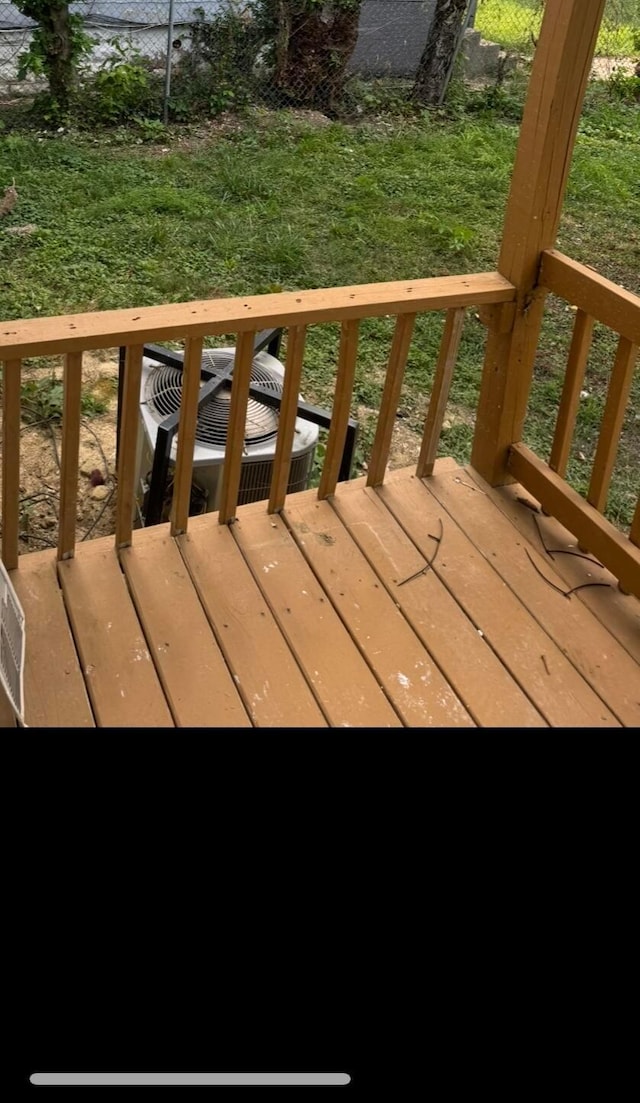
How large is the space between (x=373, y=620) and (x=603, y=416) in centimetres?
69

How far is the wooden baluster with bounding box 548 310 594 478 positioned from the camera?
2.18 metres

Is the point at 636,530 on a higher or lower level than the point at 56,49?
lower

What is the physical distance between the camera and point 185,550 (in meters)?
2.16

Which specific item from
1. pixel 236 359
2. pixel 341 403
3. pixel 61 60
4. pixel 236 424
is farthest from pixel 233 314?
pixel 61 60

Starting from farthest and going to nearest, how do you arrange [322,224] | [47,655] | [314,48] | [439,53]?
[439,53]
[314,48]
[322,224]
[47,655]

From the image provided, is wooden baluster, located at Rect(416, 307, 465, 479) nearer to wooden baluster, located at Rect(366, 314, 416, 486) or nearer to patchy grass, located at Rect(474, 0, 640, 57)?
wooden baluster, located at Rect(366, 314, 416, 486)

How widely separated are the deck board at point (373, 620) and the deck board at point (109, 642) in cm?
40

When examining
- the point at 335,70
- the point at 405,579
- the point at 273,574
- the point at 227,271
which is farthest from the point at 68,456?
the point at 335,70

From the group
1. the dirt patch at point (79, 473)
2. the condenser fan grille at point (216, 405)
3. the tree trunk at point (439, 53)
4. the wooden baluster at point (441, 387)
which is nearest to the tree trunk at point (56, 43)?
the tree trunk at point (439, 53)

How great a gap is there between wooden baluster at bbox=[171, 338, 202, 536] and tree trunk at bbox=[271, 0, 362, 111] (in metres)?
4.98

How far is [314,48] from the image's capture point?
646 cm

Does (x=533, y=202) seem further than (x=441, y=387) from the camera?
No
